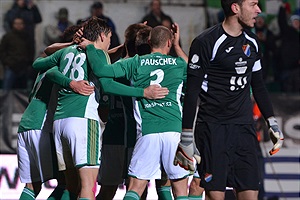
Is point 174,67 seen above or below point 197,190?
above

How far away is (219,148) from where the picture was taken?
285 inches

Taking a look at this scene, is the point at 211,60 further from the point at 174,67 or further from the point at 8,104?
the point at 8,104

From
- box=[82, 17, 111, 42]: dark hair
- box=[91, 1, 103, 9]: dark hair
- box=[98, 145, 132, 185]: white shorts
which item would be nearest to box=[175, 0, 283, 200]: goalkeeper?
box=[82, 17, 111, 42]: dark hair

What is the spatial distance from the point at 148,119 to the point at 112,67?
65 cm

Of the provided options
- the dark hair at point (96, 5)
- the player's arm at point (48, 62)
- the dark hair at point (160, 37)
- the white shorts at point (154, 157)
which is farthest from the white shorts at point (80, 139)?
the dark hair at point (96, 5)

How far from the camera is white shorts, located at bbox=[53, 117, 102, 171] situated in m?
8.44

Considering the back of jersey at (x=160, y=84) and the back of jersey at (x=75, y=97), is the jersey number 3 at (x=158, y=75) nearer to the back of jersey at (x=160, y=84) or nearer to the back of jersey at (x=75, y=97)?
the back of jersey at (x=160, y=84)

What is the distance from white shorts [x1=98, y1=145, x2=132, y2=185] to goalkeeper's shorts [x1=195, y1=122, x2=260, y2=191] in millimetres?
2040

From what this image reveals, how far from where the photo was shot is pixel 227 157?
23.8ft

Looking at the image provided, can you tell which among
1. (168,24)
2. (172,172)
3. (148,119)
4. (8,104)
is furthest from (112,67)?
(168,24)

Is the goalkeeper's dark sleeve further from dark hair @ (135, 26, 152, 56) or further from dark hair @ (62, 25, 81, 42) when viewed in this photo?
dark hair @ (62, 25, 81, 42)

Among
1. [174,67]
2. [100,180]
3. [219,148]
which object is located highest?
[174,67]

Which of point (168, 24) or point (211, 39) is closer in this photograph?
point (211, 39)

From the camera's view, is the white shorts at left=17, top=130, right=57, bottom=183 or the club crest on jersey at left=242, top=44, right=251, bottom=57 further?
the white shorts at left=17, top=130, right=57, bottom=183
